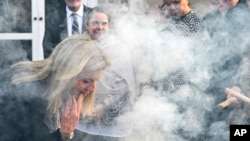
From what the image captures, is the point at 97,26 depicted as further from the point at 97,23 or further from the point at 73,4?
the point at 73,4

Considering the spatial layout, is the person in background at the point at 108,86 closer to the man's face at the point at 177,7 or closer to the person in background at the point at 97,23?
the person in background at the point at 97,23

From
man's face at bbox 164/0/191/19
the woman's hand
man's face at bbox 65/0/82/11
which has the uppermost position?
man's face at bbox 65/0/82/11

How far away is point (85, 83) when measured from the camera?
3.64 meters

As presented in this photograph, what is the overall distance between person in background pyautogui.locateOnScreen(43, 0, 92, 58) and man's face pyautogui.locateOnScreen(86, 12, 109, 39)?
0.15ft

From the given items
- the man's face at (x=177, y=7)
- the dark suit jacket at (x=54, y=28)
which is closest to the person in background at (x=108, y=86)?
the dark suit jacket at (x=54, y=28)

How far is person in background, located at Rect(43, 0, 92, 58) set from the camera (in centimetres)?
356

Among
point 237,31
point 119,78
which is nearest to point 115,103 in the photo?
point 119,78

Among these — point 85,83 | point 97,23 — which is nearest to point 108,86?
point 85,83

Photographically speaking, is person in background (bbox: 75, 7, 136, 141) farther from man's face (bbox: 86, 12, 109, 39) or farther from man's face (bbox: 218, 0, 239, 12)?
man's face (bbox: 218, 0, 239, 12)

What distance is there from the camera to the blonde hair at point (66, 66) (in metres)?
3.60

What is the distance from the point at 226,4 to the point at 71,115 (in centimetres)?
121

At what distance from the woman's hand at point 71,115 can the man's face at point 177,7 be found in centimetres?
79

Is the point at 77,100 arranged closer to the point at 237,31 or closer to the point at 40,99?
the point at 40,99

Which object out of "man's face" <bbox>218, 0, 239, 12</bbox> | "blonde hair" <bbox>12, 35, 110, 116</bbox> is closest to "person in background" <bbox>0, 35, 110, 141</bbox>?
"blonde hair" <bbox>12, 35, 110, 116</bbox>
